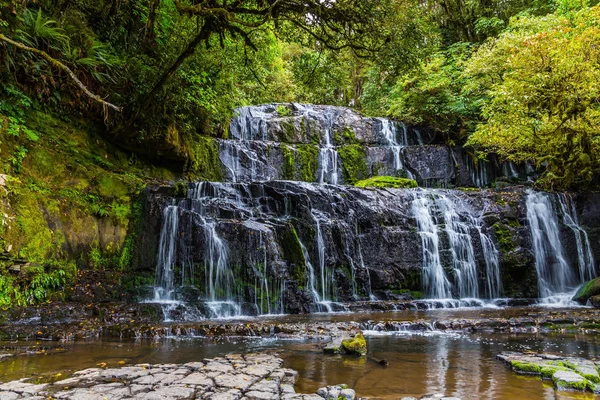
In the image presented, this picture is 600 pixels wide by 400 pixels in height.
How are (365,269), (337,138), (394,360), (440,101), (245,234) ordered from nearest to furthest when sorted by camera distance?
(394,360) < (245,234) < (365,269) < (440,101) < (337,138)

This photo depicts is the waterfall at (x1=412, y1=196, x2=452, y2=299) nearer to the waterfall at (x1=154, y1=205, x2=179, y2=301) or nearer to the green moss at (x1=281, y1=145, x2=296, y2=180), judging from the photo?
the green moss at (x1=281, y1=145, x2=296, y2=180)

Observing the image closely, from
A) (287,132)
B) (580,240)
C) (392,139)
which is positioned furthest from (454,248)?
(287,132)

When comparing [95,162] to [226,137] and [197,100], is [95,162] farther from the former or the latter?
[226,137]

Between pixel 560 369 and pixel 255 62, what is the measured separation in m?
10.8

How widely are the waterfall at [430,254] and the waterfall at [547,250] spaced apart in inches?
119

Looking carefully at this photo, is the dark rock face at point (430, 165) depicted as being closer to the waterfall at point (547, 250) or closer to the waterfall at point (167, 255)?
the waterfall at point (547, 250)

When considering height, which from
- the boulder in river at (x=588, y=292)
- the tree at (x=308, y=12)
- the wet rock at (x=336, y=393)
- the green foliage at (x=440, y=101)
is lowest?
the wet rock at (x=336, y=393)

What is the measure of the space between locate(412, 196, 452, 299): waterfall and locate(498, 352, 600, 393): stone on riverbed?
6143 millimetres

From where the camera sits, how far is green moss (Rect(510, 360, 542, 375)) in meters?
3.91

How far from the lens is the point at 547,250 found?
39.4 ft

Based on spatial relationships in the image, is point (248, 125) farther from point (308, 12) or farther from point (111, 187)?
point (308, 12)

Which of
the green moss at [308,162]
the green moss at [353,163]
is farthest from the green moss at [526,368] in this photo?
the green moss at [353,163]

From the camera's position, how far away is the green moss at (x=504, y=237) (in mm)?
11656

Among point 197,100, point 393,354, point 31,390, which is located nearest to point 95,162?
point 197,100
